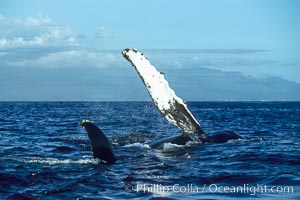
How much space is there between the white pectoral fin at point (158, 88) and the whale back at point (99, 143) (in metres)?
2.20

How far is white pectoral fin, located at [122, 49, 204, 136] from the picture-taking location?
13133mm

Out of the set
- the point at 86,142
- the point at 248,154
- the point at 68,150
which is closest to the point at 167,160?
the point at 248,154

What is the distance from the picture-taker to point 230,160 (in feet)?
40.0

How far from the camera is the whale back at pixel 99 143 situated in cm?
1076

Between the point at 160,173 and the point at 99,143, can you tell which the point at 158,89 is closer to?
the point at 99,143

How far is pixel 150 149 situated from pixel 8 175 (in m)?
4.82

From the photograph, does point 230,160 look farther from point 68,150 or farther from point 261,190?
point 68,150

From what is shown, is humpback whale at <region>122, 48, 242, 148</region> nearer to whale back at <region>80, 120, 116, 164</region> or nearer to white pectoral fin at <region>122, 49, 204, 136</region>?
white pectoral fin at <region>122, 49, 204, 136</region>

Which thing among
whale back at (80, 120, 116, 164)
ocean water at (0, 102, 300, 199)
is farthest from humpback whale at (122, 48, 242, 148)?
whale back at (80, 120, 116, 164)

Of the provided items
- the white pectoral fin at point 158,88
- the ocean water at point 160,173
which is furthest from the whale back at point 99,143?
the white pectoral fin at point 158,88

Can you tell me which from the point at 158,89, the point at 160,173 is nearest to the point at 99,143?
the point at 160,173

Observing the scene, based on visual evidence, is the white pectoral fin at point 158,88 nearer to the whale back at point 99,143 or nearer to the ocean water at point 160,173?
the ocean water at point 160,173

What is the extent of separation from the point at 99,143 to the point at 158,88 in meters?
2.76

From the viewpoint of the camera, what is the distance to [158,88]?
13.2m
